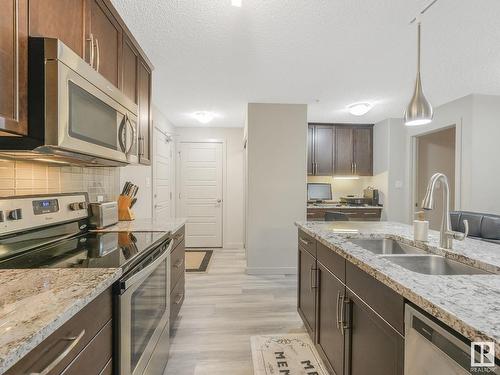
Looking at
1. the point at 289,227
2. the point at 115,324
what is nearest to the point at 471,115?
the point at 289,227

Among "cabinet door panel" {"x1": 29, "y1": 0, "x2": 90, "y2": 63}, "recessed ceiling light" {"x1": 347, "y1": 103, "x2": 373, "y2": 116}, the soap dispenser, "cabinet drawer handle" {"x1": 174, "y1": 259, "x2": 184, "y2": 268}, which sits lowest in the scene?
"cabinet drawer handle" {"x1": 174, "y1": 259, "x2": 184, "y2": 268}

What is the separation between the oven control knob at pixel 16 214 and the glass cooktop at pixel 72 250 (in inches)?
3.7

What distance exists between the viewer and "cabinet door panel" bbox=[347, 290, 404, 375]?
94 cm

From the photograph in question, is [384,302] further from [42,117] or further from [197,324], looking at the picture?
[197,324]

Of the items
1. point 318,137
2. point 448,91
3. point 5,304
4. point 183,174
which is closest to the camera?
point 5,304

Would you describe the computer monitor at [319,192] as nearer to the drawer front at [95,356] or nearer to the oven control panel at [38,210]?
the oven control panel at [38,210]

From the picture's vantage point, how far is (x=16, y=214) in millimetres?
1258

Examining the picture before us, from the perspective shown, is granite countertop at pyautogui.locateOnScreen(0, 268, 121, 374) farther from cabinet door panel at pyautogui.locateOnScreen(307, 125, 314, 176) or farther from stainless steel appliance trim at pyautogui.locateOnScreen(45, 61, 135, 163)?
cabinet door panel at pyautogui.locateOnScreen(307, 125, 314, 176)

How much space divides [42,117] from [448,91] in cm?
395

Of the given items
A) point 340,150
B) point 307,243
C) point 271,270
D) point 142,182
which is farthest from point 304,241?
point 340,150

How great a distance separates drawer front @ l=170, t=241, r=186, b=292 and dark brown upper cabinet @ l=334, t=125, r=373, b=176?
3.31 meters

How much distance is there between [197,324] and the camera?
7.70 feet

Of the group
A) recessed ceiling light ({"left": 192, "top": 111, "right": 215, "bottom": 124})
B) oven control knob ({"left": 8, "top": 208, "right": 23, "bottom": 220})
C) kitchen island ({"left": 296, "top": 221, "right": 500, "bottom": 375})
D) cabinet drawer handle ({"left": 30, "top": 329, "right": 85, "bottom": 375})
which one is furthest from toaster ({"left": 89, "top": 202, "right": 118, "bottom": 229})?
recessed ceiling light ({"left": 192, "top": 111, "right": 215, "bottom": 124})

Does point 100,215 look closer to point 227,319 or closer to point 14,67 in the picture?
point 14,67
